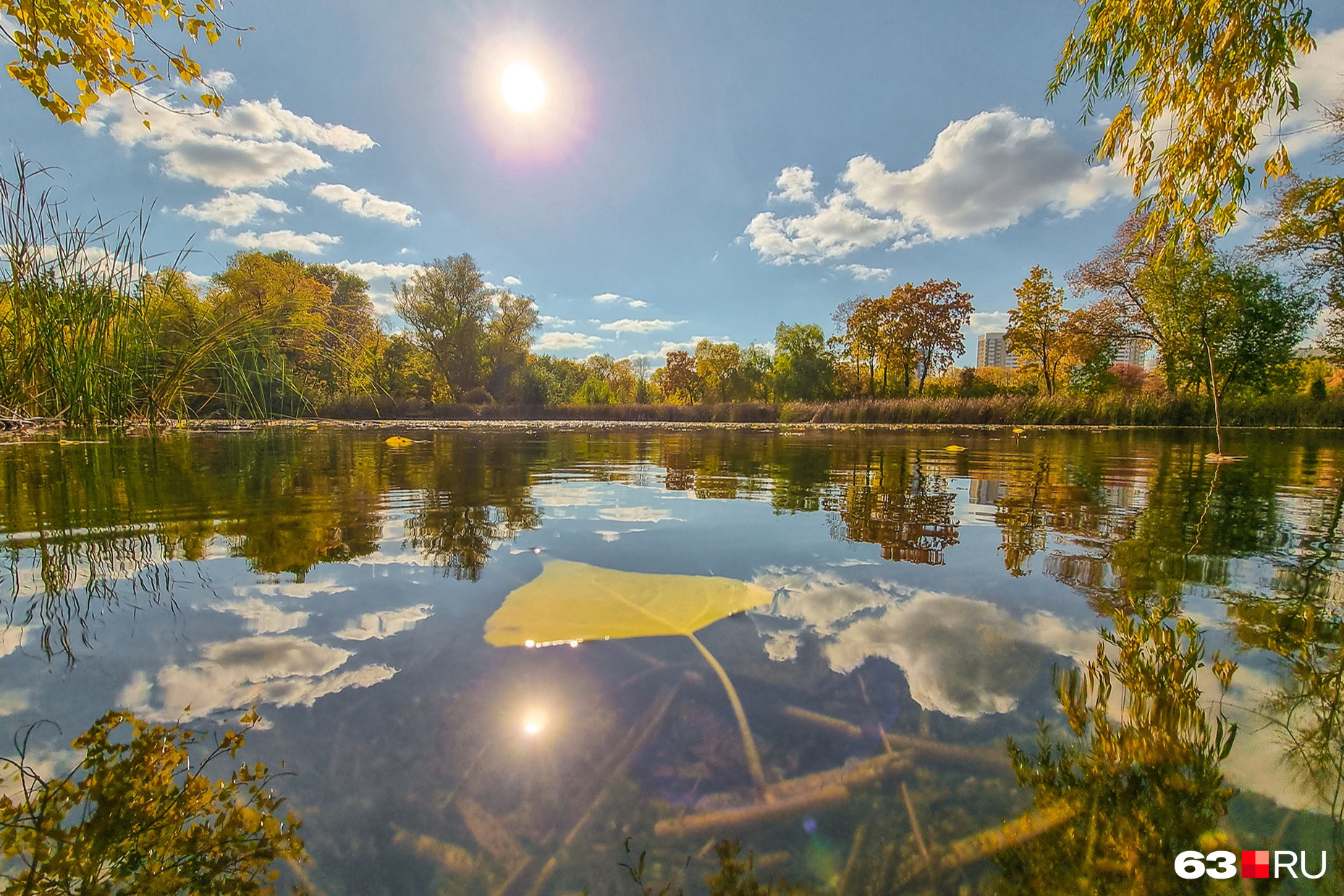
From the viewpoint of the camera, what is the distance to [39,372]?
5.15 metres

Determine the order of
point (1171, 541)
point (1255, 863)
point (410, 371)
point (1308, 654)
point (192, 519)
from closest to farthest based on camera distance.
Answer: point (1255, 863), point (1308, 654), point (1171, 541), point (192, 519), point (410, 371)

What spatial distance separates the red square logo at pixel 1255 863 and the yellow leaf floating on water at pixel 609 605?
157 centimetres

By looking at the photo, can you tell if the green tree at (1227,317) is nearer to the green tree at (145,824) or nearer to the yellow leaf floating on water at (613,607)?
the yellow leaf floating on water at (613,607)

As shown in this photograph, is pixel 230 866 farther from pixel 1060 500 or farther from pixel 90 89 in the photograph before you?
pixel 90 89

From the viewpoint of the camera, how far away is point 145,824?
1.17 meters

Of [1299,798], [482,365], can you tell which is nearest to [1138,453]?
[1299,798]

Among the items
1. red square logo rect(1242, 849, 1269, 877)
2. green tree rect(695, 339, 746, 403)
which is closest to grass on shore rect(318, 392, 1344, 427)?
green tree rect(695, 339, 746, 403)

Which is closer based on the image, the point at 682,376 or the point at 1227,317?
the point at 1227,317

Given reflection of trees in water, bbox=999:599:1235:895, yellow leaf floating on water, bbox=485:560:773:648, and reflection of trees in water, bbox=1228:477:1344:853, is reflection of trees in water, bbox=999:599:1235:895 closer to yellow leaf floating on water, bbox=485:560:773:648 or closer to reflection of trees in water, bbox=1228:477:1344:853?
reflection of trees in water, bbox=1228:477:1344:853

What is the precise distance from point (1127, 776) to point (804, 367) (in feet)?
164

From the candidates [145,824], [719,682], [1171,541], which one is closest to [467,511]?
[719,682]

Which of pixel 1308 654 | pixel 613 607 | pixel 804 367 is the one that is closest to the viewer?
pixel 1308 654

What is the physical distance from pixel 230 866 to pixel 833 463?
8.72 meters

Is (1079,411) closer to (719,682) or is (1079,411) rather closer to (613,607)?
(613,607)
